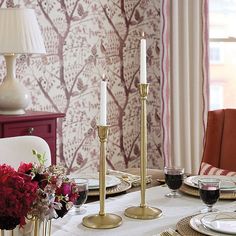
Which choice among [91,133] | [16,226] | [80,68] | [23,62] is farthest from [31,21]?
[16,226]

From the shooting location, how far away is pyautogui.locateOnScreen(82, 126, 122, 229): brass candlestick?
137 centimetres

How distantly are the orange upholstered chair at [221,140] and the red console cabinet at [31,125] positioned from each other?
95 cm

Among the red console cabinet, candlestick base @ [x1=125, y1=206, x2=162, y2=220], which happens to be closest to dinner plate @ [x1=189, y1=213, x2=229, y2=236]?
candlestick base @ [x1=125, y1=206, x2=162, y2=220]

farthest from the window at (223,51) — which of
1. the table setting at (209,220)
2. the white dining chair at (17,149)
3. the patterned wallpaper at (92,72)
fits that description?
the table setting at (209,220)

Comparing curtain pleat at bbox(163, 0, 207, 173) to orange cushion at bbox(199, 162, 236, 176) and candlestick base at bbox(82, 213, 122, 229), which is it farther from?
candlestick base at bbox(82, 213, 122, 229)

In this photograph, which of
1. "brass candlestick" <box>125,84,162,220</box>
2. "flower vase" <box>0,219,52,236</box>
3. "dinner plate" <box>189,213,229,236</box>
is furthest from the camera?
"brass candlestick" <box>125,84,162,220</box>

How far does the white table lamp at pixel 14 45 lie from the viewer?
2.83m

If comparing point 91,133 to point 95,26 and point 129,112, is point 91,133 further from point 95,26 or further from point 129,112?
point 95,26

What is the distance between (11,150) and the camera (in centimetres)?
202

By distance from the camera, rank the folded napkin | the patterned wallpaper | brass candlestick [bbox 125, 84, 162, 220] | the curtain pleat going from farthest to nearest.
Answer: the curtain pleat → the patterned wallpaper → the folded napkin → brass candlestick [bbox 125, 84, 162, 220]

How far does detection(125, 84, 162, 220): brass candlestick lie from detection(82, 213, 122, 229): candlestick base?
7 cm

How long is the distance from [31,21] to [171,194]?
1.55m

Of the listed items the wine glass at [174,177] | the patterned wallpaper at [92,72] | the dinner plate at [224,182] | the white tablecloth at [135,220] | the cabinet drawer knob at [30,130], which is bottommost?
the white tablecloth at [135,220]

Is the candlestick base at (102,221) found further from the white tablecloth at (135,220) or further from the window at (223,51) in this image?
the window at (223,51)
